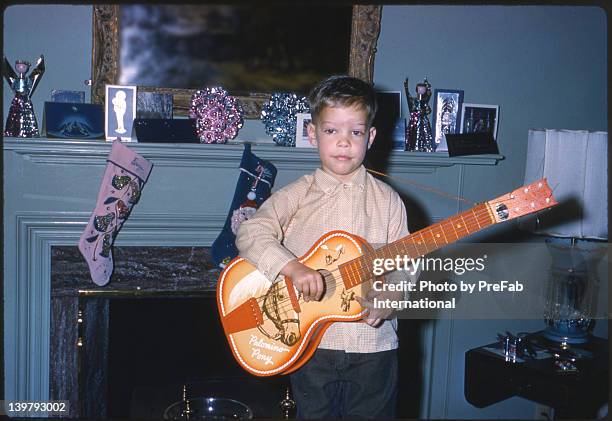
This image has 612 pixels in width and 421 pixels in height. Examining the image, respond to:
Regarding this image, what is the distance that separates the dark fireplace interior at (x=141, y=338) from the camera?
1.96 metres

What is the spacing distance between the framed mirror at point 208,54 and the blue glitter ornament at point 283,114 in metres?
0.04

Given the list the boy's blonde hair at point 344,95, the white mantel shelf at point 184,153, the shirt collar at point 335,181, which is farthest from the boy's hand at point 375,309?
the white mantel shelf at point 184,153

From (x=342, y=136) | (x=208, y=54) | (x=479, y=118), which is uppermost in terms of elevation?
(x=208, y=54)

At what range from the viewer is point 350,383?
1486 mm

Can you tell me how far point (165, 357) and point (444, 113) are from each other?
1.28 meters

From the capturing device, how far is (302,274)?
137 centimetres

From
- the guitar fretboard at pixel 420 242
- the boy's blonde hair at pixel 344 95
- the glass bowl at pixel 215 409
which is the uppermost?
the boy's blonde hair at pixel 344 95

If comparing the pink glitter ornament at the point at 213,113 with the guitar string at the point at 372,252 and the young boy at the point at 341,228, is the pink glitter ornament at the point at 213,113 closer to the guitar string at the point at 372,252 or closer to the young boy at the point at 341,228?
the young boy at the point at 341,228

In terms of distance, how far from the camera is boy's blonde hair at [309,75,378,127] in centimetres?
142

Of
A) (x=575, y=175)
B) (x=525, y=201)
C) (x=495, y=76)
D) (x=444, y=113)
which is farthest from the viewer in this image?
(x=495, y=76)

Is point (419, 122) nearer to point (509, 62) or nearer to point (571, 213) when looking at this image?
point (509, 62)

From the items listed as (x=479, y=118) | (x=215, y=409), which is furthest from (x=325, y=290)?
(x=479, y=118)

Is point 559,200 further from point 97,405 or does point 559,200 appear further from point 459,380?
point 97,405

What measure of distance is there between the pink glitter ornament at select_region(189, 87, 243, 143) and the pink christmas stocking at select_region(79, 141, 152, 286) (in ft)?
0.68
